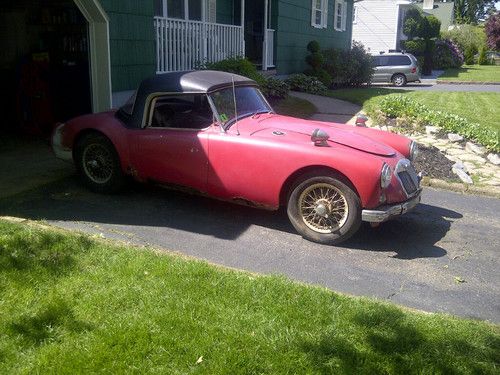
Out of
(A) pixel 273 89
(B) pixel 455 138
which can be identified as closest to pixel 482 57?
(A) pixel 273 89

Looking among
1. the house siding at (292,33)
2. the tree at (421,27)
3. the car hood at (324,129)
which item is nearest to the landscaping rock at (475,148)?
the car hood at (324,129)

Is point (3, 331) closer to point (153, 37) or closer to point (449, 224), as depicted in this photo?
point (449, 224)

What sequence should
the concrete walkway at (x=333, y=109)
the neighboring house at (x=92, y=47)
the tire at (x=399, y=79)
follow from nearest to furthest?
the neighboring house at (x=92, y=47), the concrete walkway at (x=333, y=109), the tire at (x=399, y=79)

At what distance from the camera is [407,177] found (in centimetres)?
523

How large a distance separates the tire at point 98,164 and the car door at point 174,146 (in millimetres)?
341

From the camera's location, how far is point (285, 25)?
61.2 ft

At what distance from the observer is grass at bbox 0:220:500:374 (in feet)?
10.1

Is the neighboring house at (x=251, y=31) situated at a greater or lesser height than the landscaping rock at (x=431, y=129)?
greater

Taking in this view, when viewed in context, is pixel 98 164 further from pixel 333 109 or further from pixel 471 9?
pixel 471 9

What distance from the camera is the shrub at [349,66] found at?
2255 cm

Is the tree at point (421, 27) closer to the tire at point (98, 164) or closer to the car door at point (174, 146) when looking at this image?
the car door at point (174, 146)

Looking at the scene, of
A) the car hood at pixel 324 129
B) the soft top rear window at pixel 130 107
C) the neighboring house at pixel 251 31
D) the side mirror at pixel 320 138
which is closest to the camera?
the side mirror at pixel 320 138

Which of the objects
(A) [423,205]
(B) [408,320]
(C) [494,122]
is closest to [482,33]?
(C) [494,122]

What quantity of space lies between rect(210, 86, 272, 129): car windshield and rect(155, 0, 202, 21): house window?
643cm
